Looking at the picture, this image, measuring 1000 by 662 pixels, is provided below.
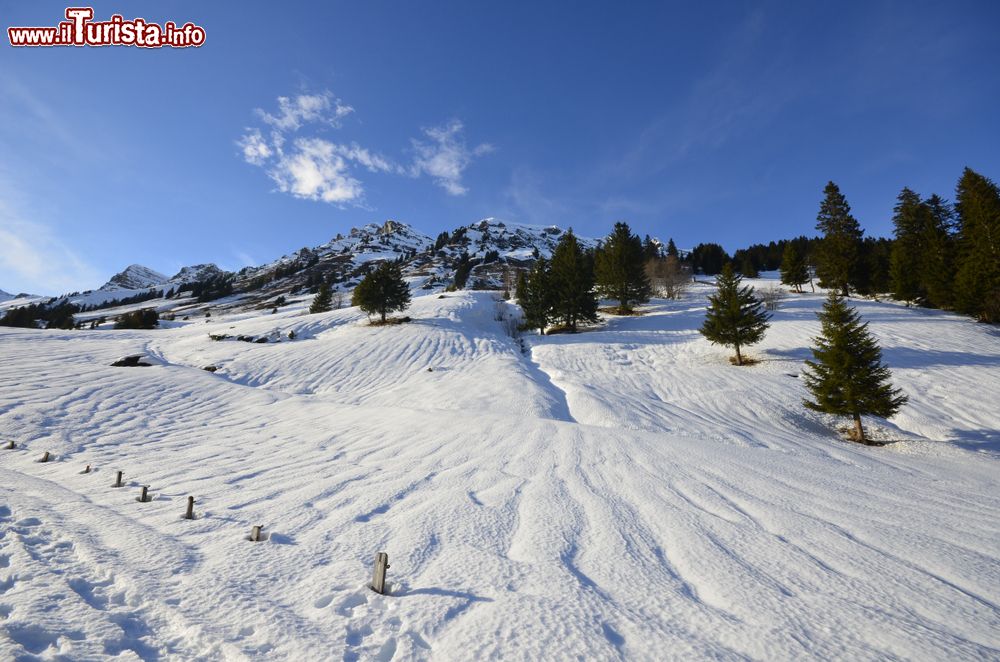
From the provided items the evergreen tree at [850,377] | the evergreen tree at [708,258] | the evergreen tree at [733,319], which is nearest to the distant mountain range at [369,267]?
the evergreen tree at [708,258]

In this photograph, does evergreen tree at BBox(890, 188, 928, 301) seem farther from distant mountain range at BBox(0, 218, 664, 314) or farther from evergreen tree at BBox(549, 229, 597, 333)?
distant mountain range at BBox(0, 218, 664, 314)

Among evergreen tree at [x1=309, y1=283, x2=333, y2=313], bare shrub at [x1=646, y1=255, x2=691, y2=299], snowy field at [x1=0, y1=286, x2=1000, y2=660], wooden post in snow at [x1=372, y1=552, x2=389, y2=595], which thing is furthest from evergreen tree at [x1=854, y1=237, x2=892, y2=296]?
evergreen tree at [x1=309, y1=283, x2=333, y2=313]

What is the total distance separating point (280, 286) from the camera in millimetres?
125250

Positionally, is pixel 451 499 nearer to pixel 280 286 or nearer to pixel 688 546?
pixel 688 546

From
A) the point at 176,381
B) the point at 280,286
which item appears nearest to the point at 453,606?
the point at 176,381

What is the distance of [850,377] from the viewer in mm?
14258

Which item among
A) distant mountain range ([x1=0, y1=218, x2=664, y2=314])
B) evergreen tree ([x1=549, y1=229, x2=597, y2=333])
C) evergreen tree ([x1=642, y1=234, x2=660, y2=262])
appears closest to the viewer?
evergreen tree ([x1=549, y1=229, x2=597, y2=333])

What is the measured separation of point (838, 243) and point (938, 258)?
11.0 metres

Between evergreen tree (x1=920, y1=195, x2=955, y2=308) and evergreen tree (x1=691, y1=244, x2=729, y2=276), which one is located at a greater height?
evergreen tree (x1=691, y1=244, x2=729, y2=276)

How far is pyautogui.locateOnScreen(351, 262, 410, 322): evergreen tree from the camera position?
1502 inches

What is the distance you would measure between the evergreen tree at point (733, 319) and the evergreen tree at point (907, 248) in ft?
85.2

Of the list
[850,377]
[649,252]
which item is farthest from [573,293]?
[649,252]

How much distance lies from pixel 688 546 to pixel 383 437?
872cm

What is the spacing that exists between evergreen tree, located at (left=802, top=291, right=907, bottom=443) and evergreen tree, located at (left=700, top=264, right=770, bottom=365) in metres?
7.34
